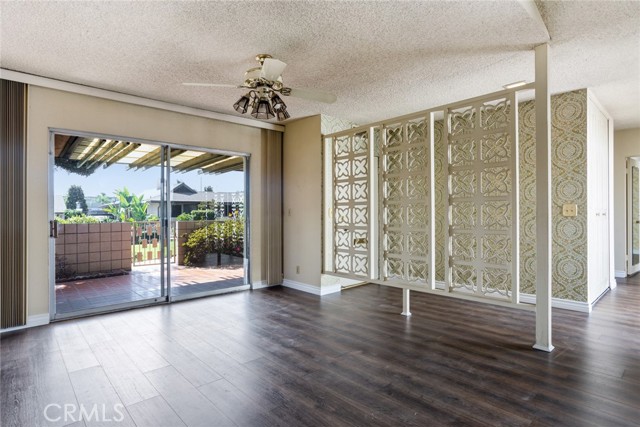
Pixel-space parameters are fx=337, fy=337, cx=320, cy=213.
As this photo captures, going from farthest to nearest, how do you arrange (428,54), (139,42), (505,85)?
(505,85), (428,54), (139,42)

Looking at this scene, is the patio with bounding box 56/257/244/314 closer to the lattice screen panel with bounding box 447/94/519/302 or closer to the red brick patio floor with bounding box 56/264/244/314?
the red brick patio floor with bounding box 56/264/244/314

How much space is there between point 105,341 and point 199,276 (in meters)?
2.01

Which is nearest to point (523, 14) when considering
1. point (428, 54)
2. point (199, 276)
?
point (428, 54)

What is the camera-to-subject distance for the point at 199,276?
530cm

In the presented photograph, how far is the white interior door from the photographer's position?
253 inches

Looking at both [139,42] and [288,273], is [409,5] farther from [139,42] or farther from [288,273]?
[288,273]

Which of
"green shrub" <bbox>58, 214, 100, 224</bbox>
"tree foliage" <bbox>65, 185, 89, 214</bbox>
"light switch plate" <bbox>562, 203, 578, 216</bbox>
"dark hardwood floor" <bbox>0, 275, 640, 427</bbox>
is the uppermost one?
"tree foliage" <bbox>65, 185, 89, 214</bbox>

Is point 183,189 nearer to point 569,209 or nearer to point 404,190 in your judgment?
point 404,190

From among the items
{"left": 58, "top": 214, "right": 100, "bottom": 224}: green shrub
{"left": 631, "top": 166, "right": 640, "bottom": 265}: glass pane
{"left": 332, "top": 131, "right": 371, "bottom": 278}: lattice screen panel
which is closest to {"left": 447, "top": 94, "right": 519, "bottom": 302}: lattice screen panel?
{"left": 332, "top": 131, "right": 371, "bottom": 278}: lattice screen panel

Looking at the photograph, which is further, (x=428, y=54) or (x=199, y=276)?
(x=199, y=276)

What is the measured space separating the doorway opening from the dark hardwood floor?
59 cm

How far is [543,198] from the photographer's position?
10.2 ft

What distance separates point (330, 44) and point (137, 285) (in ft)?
13.4

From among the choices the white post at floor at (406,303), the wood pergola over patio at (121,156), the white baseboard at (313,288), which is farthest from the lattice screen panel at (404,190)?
the wood pergola over patio at (121,156)
